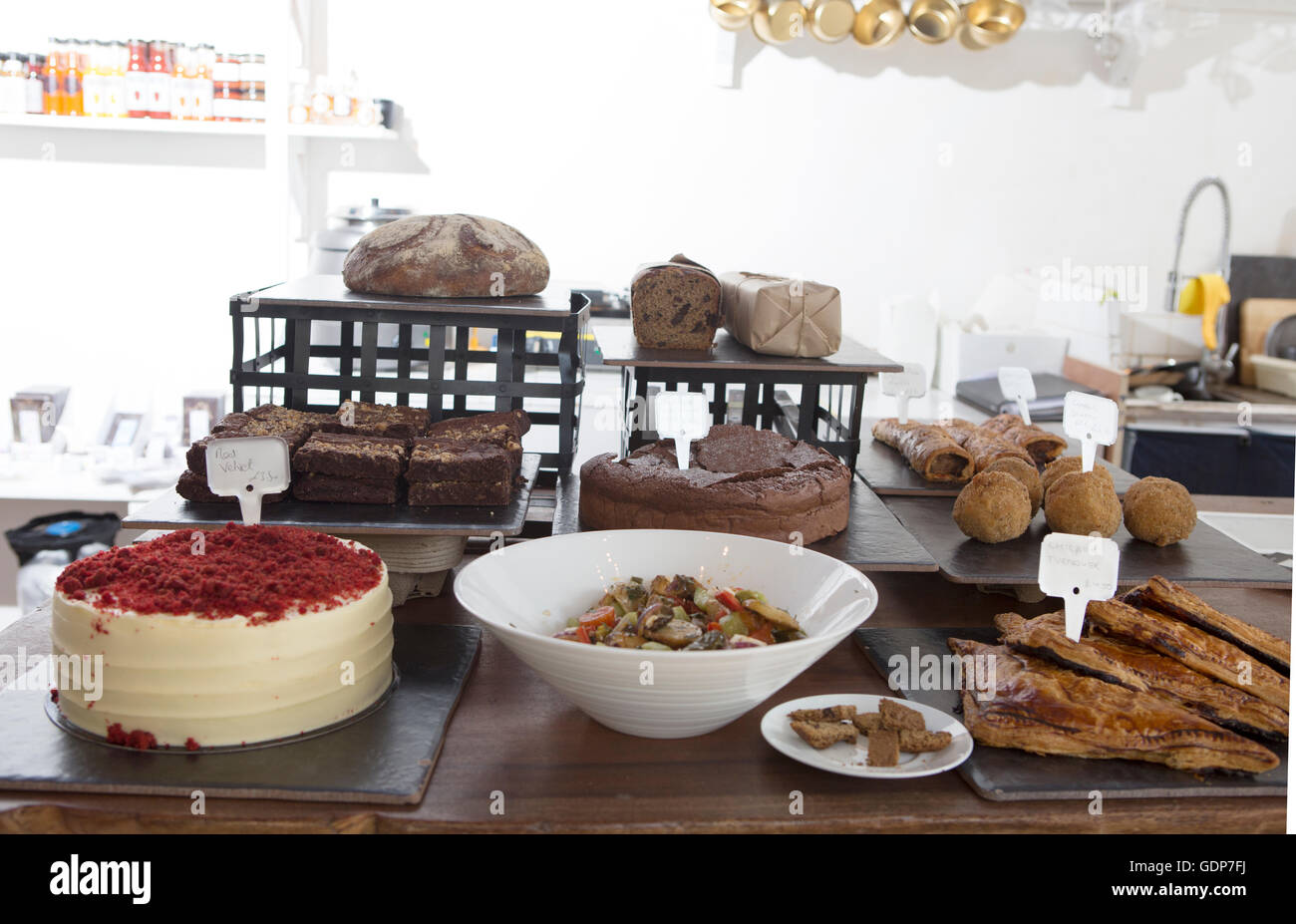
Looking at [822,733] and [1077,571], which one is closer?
[822,733]

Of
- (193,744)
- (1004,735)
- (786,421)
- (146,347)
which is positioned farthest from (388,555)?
(146,347)

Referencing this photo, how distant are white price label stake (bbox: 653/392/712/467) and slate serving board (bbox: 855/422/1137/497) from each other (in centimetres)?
45

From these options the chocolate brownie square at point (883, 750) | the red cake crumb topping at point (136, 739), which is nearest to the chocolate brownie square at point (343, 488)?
the red cake crumb topping at point (136, 739)

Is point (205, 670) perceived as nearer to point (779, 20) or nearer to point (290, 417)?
point (290, 417)

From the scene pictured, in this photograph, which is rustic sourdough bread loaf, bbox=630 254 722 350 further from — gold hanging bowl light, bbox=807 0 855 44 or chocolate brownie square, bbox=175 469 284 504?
gold hanging bowl light, bbox=807 0 855 44

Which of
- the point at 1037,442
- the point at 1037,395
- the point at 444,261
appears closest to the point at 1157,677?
the point at 1037,442

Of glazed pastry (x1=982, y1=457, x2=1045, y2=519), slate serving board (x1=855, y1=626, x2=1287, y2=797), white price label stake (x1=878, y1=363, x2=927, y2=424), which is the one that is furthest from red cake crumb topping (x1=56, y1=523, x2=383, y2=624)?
white price label stake (x1=878, y1=363, x2=927, y2=424)

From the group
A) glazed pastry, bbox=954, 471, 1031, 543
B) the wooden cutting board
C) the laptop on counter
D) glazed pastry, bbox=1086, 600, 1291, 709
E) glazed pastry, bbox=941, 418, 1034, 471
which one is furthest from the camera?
the wooden cutting board

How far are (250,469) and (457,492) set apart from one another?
0.97ft

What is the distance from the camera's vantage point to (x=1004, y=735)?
48.2 inches

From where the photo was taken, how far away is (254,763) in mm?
1128

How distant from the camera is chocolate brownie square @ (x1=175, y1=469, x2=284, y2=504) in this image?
1.56 metres
